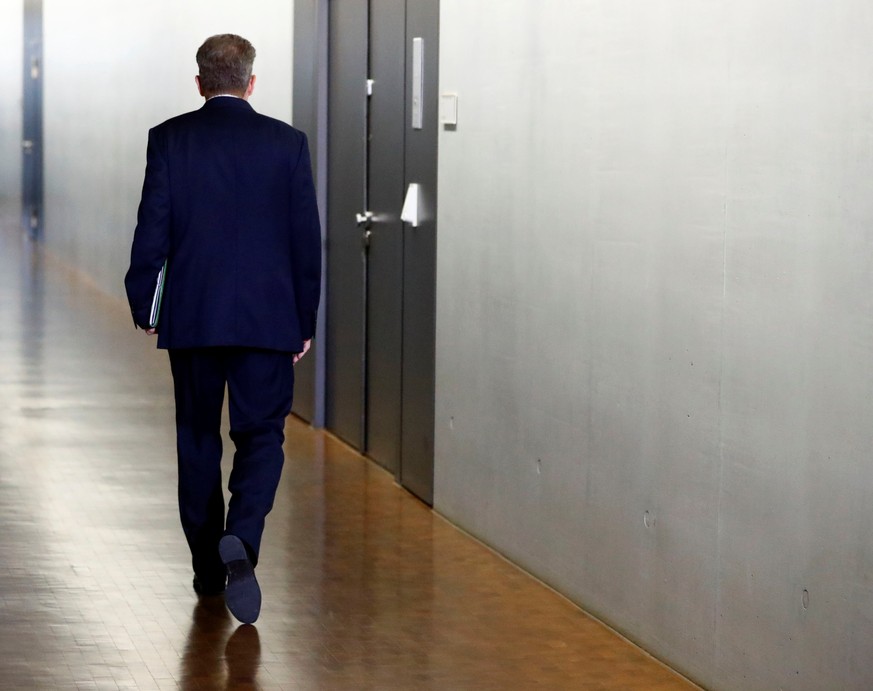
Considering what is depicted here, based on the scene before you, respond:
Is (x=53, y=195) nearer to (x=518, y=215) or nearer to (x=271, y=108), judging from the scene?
(x=271, y=108)

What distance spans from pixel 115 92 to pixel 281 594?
31.0ft

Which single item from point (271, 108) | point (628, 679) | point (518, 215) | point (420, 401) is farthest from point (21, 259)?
point (628, 679)

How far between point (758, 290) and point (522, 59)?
163 centimetres

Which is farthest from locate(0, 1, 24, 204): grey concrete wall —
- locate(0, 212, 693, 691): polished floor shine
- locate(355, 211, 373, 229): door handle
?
locate(355, 211, 373, 229): door handle

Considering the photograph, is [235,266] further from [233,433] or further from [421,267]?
[421,267]

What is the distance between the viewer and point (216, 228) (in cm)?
430

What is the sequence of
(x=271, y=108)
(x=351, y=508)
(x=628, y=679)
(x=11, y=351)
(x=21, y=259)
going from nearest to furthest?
(x=628, y=679) → (x=351, y=508) → (x=271, y=108) → (x=11, y=351) → (x=21, y=259)

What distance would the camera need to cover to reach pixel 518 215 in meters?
4.98

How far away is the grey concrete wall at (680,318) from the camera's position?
3273 mm

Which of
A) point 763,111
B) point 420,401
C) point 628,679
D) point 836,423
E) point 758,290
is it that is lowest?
point 628,679

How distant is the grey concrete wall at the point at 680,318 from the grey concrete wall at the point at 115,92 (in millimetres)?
3300

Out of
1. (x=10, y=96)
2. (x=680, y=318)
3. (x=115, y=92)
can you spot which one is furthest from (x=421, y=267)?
(x=10, y=96)

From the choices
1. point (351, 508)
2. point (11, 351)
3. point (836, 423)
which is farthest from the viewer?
point (11, 351)

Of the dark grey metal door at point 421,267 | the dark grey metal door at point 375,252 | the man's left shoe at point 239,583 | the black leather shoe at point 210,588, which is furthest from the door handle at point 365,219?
the man's left shoe at point 239,583
